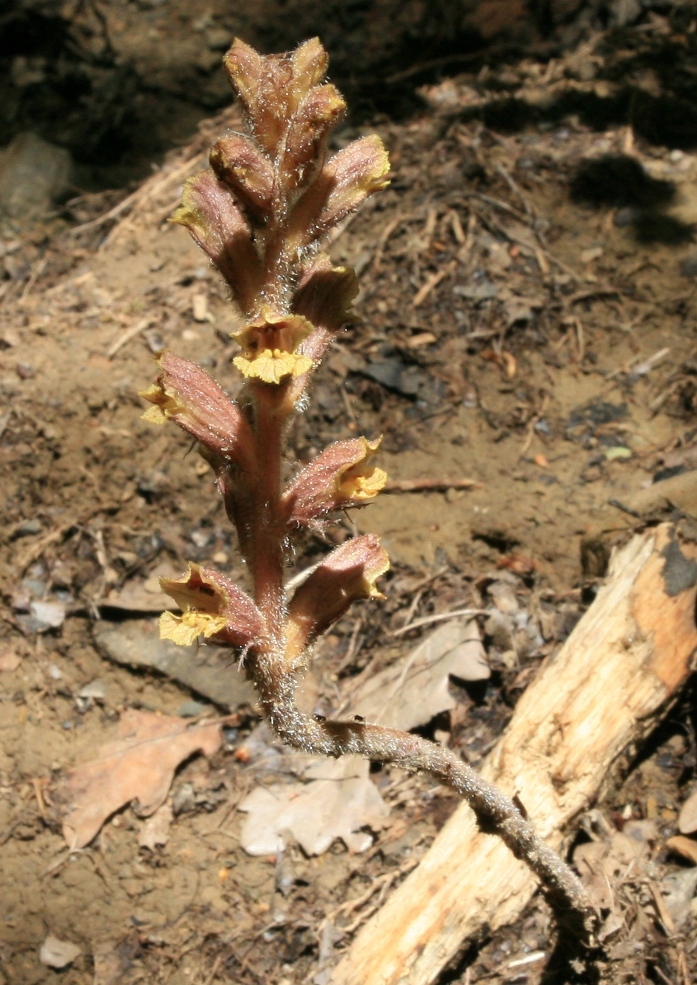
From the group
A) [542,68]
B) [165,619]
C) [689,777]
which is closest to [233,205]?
[165,619]

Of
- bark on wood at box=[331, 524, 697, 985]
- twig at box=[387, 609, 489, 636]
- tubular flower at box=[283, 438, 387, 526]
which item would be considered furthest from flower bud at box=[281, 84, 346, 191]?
twig at box=[387, 609, 489, 636]

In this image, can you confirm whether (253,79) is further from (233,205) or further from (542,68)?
(542,68)

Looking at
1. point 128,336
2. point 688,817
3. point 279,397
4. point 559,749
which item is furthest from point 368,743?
point 128,336

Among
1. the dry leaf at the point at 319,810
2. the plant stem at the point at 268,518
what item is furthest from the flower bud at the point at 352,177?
the dry leaf at the point at 319,810

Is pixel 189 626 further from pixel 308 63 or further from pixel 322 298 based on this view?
pixel 308 63

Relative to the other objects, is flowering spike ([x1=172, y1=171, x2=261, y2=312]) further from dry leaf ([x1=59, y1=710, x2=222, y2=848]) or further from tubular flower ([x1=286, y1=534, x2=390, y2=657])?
dry leaf ([x1=59, y1=710, x2=222, y2=848])

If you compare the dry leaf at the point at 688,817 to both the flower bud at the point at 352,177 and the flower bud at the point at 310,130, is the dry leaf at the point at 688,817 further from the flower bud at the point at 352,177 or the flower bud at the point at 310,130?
the flower bud at the point at 310,130
